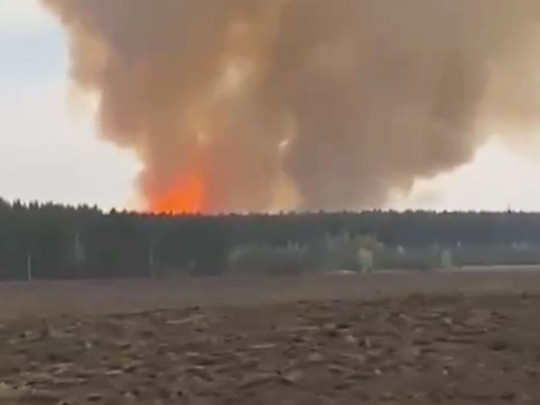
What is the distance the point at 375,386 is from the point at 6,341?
9.72m

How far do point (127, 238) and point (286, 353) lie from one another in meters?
59.9

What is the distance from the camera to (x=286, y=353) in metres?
22.6

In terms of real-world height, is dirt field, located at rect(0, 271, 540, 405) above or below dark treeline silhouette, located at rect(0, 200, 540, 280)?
below

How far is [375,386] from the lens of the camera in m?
19.9

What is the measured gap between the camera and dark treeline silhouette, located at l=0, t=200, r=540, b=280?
250 ft

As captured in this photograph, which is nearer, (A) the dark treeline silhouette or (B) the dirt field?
(B) the dirt field

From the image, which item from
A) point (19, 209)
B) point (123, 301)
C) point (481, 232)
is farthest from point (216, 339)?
point (481, 232)

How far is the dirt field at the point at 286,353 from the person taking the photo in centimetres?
1959

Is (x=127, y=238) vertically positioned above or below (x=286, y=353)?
above

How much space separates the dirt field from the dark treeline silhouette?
4540 centimetres

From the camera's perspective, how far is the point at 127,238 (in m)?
81.4

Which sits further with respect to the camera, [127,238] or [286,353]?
[127,238]

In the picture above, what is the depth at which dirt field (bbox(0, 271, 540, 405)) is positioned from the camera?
64.3 ft

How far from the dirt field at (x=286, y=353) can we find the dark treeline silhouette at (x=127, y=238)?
149 feet
